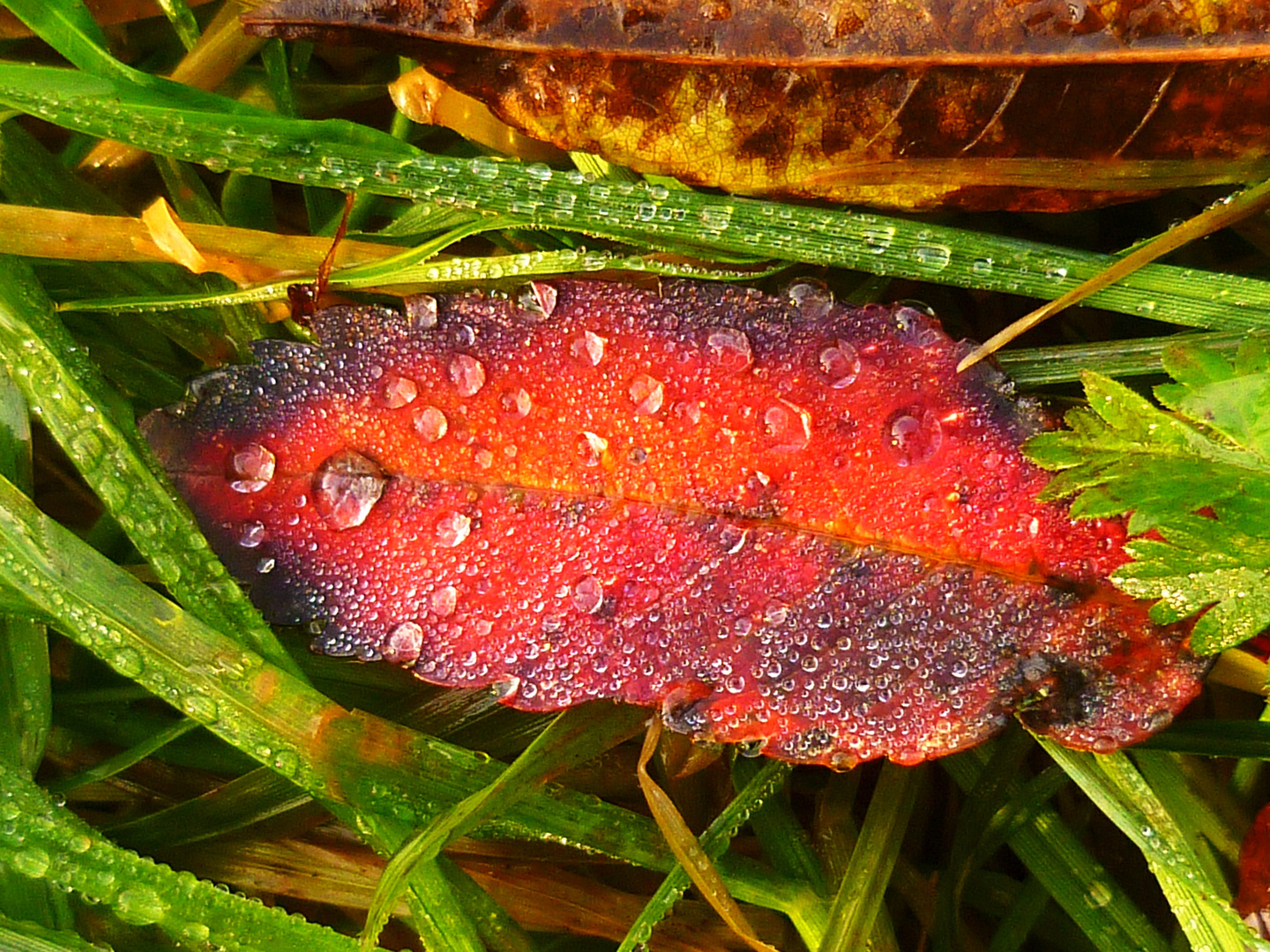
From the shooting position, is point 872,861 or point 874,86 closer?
point 874,86

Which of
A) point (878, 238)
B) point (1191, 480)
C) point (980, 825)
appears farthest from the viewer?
point (980, 825)

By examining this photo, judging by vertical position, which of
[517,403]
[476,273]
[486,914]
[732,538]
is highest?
[476,273]

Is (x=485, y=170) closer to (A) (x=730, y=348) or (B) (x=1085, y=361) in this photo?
(A) (x=730, y=348)

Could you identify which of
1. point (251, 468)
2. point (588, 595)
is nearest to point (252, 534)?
point (251, 468)

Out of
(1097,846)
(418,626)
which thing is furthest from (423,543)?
(1097,846)

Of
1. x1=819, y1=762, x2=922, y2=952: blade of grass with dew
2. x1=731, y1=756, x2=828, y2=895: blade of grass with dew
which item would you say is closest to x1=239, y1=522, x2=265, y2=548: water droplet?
x1=731, y1=756, x2=828, y2=895: blade of grass with dew

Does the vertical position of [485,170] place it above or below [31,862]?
above

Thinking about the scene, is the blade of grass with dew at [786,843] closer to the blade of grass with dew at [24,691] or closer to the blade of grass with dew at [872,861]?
the blade of grass with dew at [872,861]

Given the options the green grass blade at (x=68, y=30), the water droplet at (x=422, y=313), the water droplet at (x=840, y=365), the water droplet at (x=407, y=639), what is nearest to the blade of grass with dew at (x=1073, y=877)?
the water droplet at (x=840, y=365)
